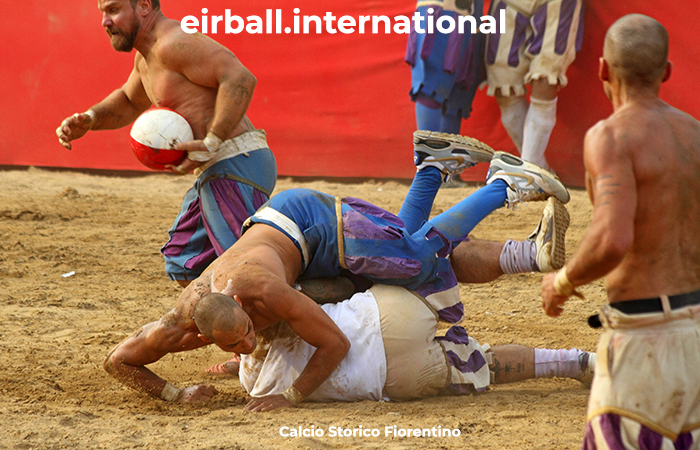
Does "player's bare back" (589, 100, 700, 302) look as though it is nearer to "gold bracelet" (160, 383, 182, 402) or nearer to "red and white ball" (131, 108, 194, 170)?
"gold bracelet" (160, 383, 182, 402)

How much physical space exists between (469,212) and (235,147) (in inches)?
49.0

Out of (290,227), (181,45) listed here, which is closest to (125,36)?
(181,45)

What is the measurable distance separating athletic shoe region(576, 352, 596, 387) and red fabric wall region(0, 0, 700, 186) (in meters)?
4.74

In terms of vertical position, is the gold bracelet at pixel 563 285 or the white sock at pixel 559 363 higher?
the gold bracelet at pixel 563 285

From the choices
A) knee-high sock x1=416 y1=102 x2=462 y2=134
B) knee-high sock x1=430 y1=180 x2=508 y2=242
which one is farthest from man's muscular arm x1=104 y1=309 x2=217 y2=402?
knee-high sock x1=416 y1=102 x2=462 y2=134

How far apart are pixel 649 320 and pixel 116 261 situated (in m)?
4.56

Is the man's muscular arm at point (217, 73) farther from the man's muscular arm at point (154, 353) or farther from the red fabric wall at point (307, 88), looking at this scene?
the red fabric wall at point (307, 88)

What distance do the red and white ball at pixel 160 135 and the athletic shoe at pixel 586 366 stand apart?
2137 mm

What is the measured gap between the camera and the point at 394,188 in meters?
8.08

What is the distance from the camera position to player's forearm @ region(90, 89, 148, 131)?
4289 mm

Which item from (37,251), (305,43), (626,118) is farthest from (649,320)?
(305,43)

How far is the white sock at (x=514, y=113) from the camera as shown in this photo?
730cm

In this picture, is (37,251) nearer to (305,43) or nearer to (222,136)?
(222,136)

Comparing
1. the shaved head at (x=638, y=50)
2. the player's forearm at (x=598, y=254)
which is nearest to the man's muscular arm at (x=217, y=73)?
the shaved head at (x=638, y=50)
